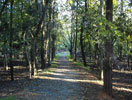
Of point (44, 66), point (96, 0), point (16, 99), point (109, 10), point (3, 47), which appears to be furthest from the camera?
point (44, 66)

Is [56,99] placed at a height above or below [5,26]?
below

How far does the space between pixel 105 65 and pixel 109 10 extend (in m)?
2.87

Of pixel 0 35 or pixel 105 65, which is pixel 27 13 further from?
pixel 105 65

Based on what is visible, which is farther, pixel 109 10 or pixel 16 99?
pixel 109 10

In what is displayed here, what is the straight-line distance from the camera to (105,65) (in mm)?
8734

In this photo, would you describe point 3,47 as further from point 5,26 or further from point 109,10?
point 109,10

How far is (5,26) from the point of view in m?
16.5

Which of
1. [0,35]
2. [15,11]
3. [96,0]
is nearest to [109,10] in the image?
[96,0]

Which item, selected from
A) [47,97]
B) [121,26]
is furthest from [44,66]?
[47,97]

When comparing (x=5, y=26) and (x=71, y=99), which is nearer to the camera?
(x=71, y=99)

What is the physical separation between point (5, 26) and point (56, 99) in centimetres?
1144

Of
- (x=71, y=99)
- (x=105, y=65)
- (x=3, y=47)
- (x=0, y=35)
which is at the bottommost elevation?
(x=71, y=99)

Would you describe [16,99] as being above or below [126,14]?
below

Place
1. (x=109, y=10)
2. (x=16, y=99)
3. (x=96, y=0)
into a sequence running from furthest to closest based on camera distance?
1. (x=96, y=0)
2. (x=109, y=10)
3. (x=16, y=99)
